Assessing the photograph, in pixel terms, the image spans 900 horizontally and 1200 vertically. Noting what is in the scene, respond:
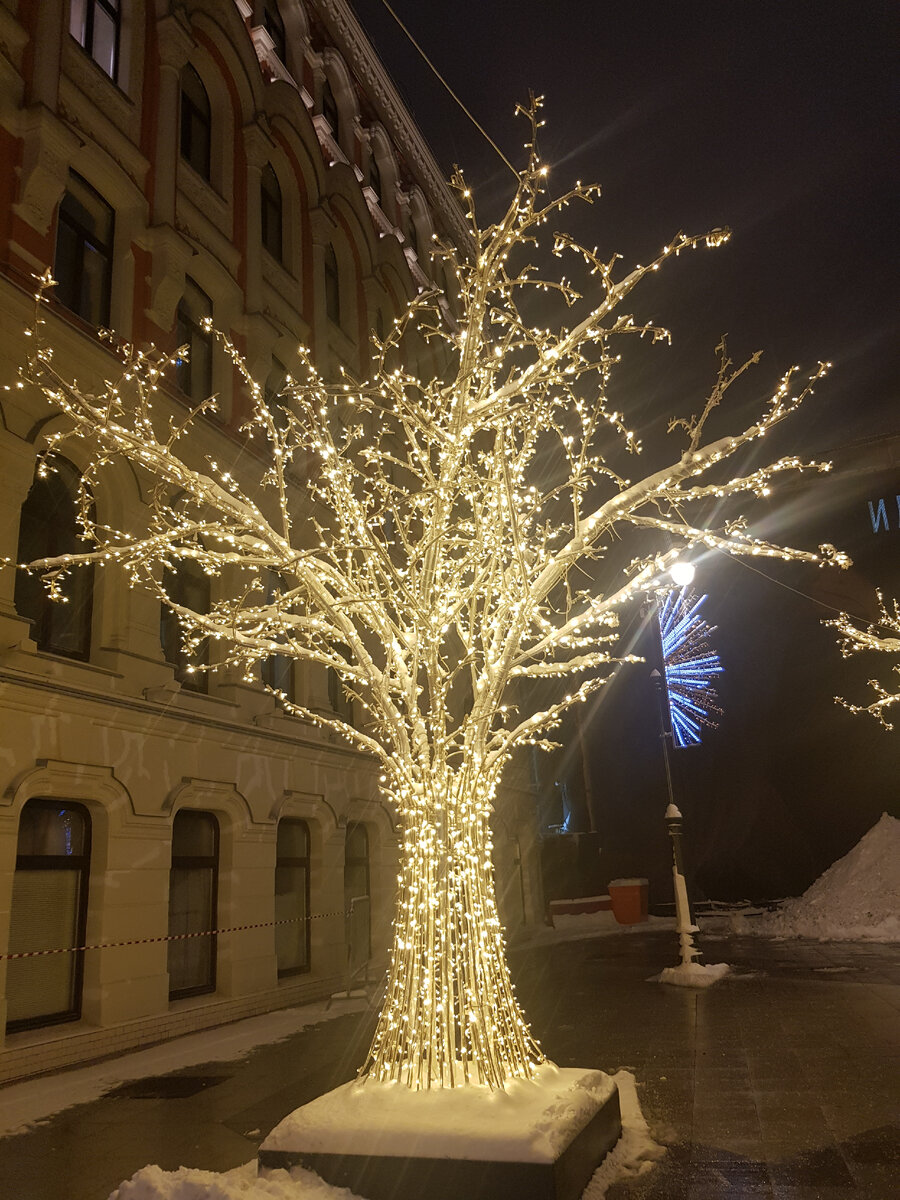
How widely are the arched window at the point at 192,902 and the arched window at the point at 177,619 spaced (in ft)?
5.80

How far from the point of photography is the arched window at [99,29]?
37.8 feet

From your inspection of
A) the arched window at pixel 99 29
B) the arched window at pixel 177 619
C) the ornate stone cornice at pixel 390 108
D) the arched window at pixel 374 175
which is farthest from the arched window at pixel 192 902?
the ornate stone cornice at pixel 390 108

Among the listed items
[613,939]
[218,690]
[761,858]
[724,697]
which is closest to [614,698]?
[724,697]

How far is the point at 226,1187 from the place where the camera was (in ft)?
13.6

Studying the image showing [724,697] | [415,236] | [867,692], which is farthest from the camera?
[724,697]

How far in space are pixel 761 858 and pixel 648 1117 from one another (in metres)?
23.0

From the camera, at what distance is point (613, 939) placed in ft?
65.9

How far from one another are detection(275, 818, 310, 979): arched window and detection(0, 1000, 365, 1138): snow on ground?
4.10ft

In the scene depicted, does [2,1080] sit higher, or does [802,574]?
[802,574]

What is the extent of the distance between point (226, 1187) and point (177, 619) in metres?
8.16

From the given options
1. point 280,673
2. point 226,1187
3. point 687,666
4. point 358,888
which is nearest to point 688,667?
point 687,666

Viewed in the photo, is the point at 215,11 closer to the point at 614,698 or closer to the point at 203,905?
the point at 203,905

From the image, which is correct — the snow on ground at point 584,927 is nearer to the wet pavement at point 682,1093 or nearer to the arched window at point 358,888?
the arched window at point 358,888

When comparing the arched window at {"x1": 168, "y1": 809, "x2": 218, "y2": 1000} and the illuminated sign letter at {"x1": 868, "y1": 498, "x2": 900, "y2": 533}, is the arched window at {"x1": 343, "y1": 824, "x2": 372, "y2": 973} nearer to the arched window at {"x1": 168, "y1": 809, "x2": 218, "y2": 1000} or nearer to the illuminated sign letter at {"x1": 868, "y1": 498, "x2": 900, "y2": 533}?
the arched window at {"x1": 168, "y1": 809, "x2": 218, "y2": 1000}
